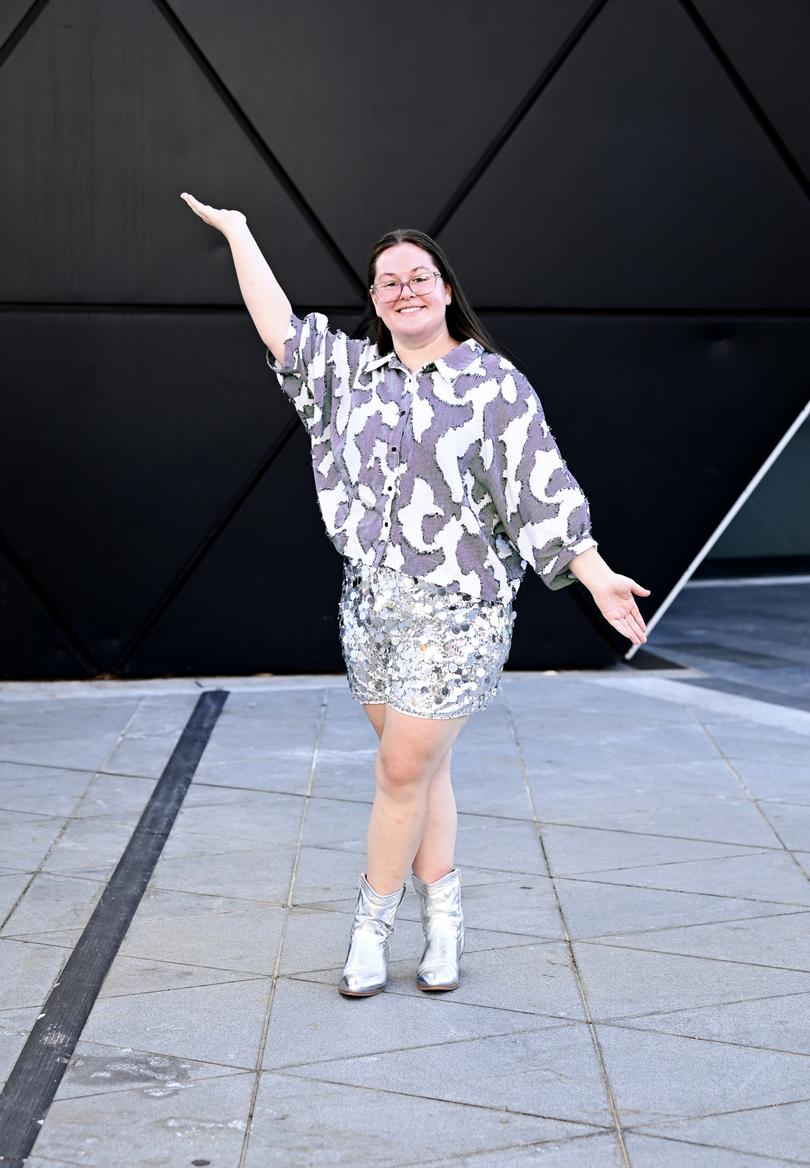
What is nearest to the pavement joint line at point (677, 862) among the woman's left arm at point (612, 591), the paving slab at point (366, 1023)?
the paving slab at point (366, 1023)

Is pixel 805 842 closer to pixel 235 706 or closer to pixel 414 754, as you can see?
pixel 414 754

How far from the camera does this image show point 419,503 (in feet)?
11.0

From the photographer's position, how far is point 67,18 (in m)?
7.21

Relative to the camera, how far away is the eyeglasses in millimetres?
3400

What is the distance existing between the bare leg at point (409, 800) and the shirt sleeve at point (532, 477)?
46 cm

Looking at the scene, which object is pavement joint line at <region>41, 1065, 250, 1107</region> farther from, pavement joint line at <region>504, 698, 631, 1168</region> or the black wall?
the black wall

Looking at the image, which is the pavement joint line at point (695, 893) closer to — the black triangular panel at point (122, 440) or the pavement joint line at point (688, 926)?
the pavement joint line at point (688, 926)

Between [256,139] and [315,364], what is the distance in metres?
4.30

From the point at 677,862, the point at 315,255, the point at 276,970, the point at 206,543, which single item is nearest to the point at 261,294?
the point at 276,970

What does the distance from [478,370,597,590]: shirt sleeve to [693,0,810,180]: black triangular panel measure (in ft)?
16.2

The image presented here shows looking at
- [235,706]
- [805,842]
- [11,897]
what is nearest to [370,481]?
[11,897]

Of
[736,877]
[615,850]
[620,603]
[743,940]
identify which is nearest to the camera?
[620,603]

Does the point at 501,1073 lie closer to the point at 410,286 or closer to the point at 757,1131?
the point at 757,1131

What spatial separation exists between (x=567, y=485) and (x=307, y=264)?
4.45m
